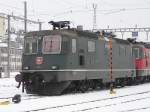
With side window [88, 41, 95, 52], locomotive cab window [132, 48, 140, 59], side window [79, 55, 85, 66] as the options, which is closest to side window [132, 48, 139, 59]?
locomotive cab window [132, 48, 140, 59]

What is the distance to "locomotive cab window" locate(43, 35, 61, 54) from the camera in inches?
750

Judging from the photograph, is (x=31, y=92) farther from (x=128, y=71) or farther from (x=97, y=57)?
(x=128, y=71)

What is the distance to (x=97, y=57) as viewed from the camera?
72.2 feet

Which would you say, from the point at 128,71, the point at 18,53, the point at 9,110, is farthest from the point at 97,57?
the point at 18,53

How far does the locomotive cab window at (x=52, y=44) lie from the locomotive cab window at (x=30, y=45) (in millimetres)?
525

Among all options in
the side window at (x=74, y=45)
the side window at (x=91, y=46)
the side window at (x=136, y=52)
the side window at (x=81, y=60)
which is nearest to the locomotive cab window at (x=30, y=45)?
the side window at (x=74, y=45)

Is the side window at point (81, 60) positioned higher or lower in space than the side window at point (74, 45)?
lower

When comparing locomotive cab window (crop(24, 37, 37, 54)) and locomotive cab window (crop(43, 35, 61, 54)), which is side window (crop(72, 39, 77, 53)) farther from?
locomotive cab window (crop(24, 37, 37, 54))

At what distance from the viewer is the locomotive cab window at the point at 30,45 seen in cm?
1964

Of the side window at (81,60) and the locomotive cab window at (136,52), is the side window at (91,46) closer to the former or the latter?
the side window at (81,60)

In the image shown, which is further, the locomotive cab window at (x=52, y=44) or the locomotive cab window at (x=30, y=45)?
the locomotive cab window at (x=30, y=45)

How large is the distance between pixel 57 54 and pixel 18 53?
54.2 meters

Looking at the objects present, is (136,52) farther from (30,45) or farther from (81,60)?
(30,45)

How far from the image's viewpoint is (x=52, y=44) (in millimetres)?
19234
